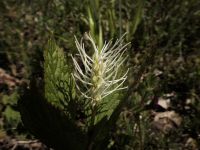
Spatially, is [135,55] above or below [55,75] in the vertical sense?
above

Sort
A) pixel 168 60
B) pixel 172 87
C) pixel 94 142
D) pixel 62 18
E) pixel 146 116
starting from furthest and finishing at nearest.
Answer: pixel 62 18 → pixel 168 60 → pixel 172 87 → pixel 146 116 → pixel 94 142

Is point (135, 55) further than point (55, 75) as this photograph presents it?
Yes

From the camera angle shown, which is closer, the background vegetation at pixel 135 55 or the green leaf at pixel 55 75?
the green leaf at pixel 55 75

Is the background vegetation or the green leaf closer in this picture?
the green leaf

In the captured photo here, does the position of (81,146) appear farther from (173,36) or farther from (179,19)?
(179,19)

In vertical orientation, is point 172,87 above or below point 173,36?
below

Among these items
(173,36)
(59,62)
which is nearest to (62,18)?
(173,36)

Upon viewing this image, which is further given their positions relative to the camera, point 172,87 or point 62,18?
point 62,18

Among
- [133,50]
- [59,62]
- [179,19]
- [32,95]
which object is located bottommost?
[32,95]
